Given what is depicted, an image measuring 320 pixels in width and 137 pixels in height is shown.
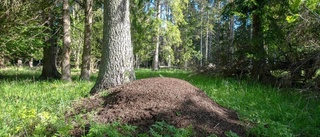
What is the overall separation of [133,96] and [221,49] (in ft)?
22.0

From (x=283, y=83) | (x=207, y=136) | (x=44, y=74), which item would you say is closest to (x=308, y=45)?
(x=283, y=83)

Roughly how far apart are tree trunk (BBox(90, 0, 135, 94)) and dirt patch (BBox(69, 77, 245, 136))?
0.69 metres

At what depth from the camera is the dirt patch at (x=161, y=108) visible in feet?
12.1

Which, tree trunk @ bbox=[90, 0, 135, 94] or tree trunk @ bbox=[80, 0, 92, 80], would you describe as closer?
tree trunk @ bbox=[90, 0, 135, 94]

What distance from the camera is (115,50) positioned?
18.5ft

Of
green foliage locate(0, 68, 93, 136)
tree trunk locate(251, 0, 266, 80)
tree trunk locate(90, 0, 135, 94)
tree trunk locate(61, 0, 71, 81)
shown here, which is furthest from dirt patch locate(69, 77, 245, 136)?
tree trunk locate(61, 0, 71, 81)

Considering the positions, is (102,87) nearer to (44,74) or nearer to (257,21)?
(257,21)

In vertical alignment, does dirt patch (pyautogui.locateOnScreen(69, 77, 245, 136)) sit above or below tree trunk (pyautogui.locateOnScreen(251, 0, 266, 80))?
below

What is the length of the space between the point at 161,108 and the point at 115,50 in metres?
2.12

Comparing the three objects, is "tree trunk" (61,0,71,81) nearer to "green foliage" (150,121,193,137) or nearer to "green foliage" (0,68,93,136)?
"green foliage" (0,68,93,136)

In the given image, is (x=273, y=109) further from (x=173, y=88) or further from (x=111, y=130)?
(x=111, y=130)

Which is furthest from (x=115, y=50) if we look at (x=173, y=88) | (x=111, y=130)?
(x=111, y=130)

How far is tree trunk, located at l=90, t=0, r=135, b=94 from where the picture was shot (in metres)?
5.54

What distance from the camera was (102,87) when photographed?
18.0 feet
